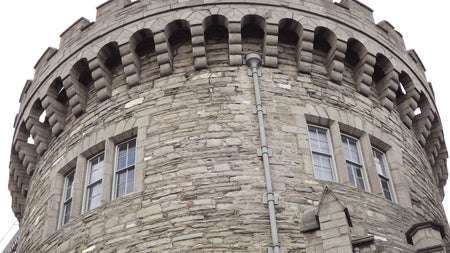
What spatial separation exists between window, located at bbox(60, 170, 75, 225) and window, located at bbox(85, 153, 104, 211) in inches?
18.0

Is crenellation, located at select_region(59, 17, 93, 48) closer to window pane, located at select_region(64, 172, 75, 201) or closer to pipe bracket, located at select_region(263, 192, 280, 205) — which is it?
window pane, located at select_region(64, 172, 75, 201)

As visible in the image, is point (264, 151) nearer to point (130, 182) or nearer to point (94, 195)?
point (130, 182)

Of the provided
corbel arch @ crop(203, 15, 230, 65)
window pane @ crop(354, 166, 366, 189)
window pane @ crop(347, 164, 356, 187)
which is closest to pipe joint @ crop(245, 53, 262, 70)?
corbel arch @ crop(203, 15, 230, 65)

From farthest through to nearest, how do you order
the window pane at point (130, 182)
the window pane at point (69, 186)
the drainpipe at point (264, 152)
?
the window pane at point (69, 186) < the window pane at point (130, 182) < the drainpipe at point (264, 152)

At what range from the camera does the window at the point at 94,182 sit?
44.0 ft

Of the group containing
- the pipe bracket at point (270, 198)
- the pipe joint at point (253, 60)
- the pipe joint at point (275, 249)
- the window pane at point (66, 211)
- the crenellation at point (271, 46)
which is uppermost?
the crenellation at point (271, 46)

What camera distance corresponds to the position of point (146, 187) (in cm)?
1250

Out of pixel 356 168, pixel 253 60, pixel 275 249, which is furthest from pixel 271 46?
pixel 275 249

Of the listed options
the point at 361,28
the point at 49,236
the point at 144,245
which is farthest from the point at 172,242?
the point at 361,28

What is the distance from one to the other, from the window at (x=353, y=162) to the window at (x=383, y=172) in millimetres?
463

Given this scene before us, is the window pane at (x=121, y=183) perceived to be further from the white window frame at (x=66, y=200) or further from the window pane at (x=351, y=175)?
the window pane at (x=351, y=175)

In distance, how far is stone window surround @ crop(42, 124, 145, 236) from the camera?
13.1 m

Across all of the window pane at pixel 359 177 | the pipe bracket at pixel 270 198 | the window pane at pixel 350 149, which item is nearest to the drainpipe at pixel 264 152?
the pipe bracket at pixel 270 198

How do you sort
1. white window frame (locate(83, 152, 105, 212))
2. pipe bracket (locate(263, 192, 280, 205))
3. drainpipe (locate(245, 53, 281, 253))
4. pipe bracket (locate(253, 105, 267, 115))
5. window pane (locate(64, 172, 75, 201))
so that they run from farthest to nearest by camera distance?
1. window pane (locate(64, 172, 75, 201))
2. white window frame (locate(83, 152, 105, 212))
3. pipe bracket (locate(253, 105, 267, 115))
4. pipe bracket (locate(263, 192, 280, 205))
5. drainpipe (locate(245, 53, 281, 253))
